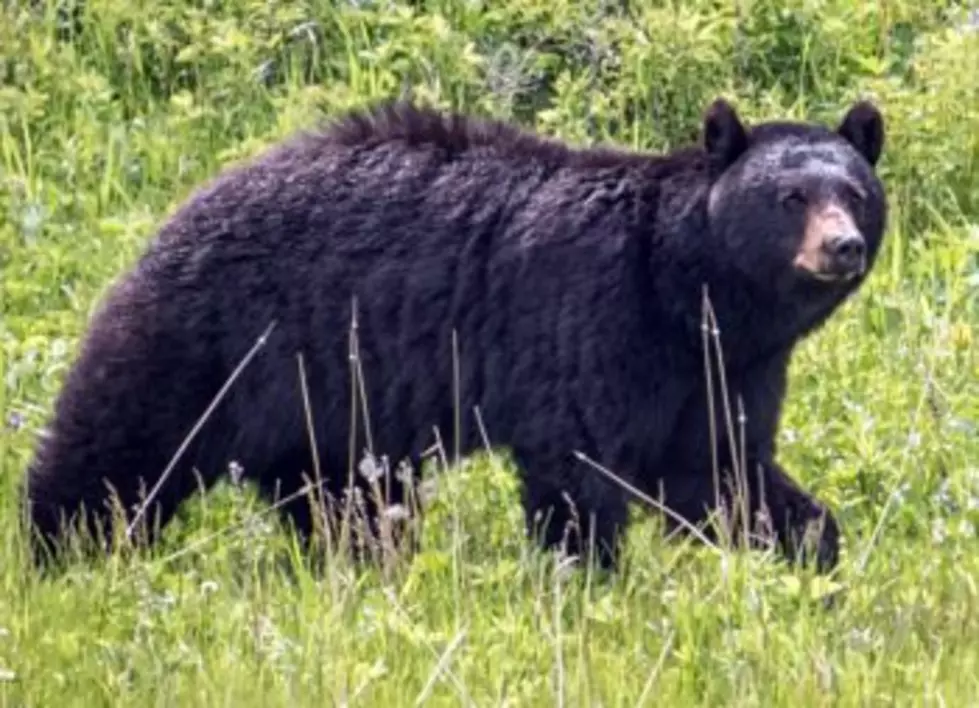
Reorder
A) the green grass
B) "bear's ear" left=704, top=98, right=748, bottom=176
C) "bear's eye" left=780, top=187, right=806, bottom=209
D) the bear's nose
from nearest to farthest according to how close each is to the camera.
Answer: the green grass < the bear's nose < "bear's eye" left=780, top=187, right=806, bottom=209 < "bear's ear" left=704, top=98, right=748, bottom=176

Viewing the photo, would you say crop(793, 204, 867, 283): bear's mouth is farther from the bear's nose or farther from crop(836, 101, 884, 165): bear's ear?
crop(836, 101, 884, 165): bear's ear

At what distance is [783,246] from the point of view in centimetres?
738

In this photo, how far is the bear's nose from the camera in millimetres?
7090

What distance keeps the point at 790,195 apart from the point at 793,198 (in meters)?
0.01

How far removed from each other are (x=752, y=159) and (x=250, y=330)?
1.28 meters

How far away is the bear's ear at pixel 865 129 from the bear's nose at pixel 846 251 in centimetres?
50

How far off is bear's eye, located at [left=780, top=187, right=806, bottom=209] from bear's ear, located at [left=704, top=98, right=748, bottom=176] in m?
0.22

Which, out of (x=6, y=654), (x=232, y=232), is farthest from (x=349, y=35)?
(x=6, y=654)

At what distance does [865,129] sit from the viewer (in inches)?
298

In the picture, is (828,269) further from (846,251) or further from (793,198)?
(793,198)

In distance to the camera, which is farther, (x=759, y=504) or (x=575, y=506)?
(x=759, y=504)

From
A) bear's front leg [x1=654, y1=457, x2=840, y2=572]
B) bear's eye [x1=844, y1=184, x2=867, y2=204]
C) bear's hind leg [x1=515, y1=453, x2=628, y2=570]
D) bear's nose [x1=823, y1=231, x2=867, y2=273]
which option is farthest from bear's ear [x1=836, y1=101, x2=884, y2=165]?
bear's hind leg [x1=515, y1=453, x2=628, y2=570]

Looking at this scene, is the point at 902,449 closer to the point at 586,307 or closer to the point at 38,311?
the point at 586,307

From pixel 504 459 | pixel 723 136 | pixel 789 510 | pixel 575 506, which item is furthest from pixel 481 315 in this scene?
pixel 789 510
